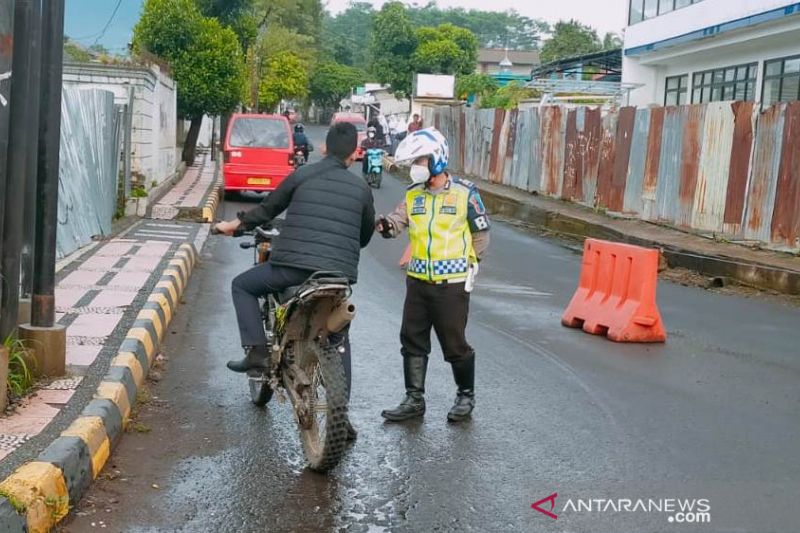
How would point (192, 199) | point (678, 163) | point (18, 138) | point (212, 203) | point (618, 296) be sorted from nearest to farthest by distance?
point (18, 138)
point (618, 296)
point (678, 163)
point (212, 203)
point (192, 199)

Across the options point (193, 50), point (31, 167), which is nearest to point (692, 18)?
point (193, 50)

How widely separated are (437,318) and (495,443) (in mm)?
867

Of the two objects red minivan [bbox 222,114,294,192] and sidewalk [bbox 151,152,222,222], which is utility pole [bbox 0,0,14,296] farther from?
red minivan [bbox 222,114,294,192]

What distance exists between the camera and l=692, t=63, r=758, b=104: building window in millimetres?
25438

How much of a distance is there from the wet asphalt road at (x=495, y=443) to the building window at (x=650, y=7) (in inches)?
787

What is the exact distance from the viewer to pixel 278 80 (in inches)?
2309

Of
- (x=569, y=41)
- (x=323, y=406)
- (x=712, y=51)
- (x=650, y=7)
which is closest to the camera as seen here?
(x=323, y=406)

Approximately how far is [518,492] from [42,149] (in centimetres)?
353

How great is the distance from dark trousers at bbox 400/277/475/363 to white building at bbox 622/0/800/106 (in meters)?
17.3

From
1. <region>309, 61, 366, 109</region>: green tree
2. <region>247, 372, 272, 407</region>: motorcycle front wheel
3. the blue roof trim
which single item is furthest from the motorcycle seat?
<region>309, 61, 366, 109</region>: green tree

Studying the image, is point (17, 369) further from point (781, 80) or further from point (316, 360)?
point (781, 80)

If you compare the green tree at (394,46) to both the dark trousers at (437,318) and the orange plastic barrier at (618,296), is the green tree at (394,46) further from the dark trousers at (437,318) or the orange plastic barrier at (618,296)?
the dark trousers at (437,318)

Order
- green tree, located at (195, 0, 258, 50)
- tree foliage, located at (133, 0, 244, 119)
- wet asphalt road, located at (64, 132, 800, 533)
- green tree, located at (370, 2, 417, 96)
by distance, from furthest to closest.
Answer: green tree, located at (370, 2, 417, 96)
green tree, located at (195, 0, 258, 50)
tree foliage, located at (133, 0, 244, 119)
wet asphalt road, located at (64, 132, 800, 533)

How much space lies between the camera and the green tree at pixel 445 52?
63.5 meters
